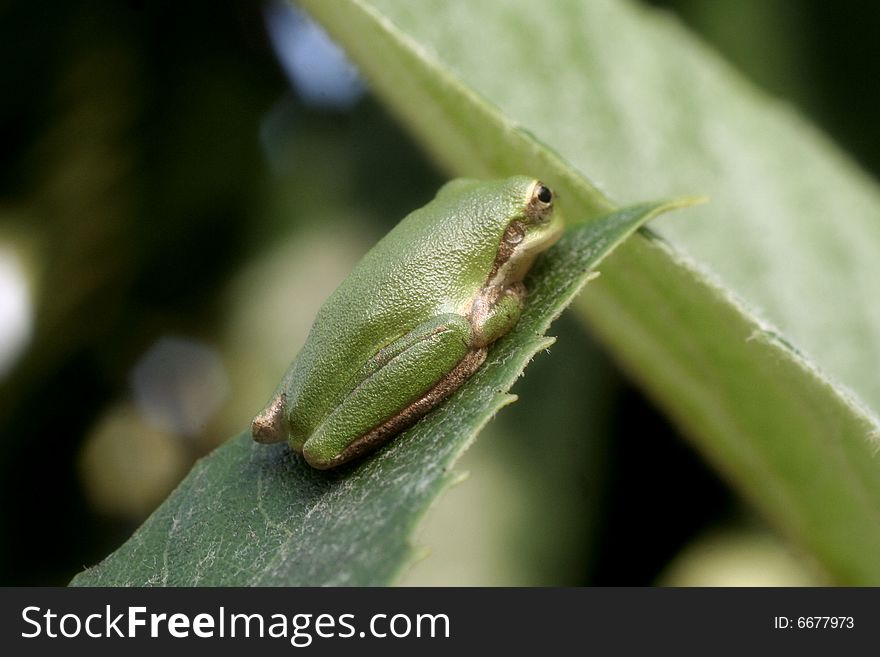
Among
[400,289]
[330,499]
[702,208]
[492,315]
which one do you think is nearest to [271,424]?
[330,499]

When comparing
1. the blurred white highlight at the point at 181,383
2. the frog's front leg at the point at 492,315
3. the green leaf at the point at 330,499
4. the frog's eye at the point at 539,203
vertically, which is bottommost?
the green leaf at the point at 330,499

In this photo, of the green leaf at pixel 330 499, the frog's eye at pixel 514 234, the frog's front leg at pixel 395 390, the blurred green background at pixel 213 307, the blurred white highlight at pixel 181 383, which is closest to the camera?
the green leaf at pixel 330 499

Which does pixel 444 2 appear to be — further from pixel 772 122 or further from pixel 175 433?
pixel 175 433

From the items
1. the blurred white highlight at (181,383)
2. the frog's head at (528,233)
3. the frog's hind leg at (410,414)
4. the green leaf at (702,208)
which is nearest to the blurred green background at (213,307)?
the blurred white highlight at (181,383)

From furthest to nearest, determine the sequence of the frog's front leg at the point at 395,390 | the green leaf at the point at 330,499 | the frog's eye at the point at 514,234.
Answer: the frog's eye at the point at 514,234 < the frog's front leg at the point at 395,390 < the green leaf at the point at 330,499

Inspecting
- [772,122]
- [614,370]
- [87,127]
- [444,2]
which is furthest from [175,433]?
[772,122]

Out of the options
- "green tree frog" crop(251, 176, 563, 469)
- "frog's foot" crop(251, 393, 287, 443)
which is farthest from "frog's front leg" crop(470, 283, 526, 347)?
"frog's foot" crop(251, 393, 287, 443)

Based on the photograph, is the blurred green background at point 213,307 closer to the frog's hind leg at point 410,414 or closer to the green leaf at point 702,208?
the green leaf at point 702,208
